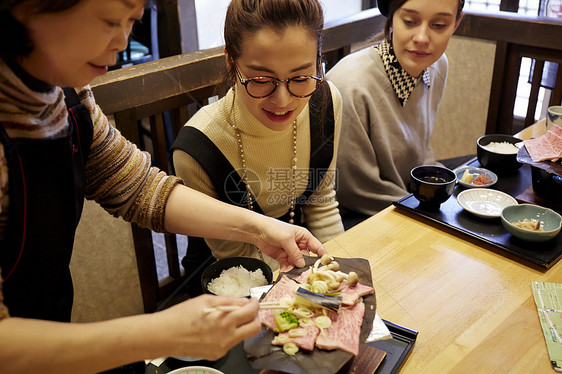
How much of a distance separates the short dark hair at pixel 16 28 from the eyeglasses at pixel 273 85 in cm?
85

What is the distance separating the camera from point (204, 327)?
0.92 m

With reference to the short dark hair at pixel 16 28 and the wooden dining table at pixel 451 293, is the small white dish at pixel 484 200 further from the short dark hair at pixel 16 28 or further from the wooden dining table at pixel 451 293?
the short dark hair at pixel 16 28

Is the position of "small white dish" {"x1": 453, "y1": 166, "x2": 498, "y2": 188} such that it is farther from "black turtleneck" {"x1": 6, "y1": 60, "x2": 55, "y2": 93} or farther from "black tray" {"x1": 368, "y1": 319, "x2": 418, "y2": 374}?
"black turtleneck" {"x1": 6, "y1": 60, "x2": 55, "y2": 93}

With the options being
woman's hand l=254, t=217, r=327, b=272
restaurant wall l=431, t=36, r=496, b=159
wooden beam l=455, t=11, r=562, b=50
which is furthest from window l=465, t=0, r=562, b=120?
woman's hand l=254, t=217, r=327, b=272

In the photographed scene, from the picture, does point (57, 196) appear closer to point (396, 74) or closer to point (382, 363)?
point (382, 363)

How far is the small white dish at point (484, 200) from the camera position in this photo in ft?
6.15

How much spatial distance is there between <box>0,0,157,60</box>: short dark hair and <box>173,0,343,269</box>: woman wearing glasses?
0.84 meters

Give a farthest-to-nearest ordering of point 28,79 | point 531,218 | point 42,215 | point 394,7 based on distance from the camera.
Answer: point 394,7, point 531,218, point 42,215, point 28,79

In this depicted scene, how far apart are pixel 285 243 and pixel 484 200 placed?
928 millimetres

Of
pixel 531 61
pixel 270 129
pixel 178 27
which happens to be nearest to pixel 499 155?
pixel 270 129

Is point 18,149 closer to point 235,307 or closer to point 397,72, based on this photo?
point 235,307

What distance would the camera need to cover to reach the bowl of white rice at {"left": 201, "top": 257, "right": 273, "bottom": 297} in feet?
4.53

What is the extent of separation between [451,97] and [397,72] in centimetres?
160

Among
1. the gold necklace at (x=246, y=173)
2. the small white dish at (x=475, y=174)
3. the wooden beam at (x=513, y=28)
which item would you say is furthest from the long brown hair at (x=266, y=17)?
the wooden beam at (x=513, y=28)
